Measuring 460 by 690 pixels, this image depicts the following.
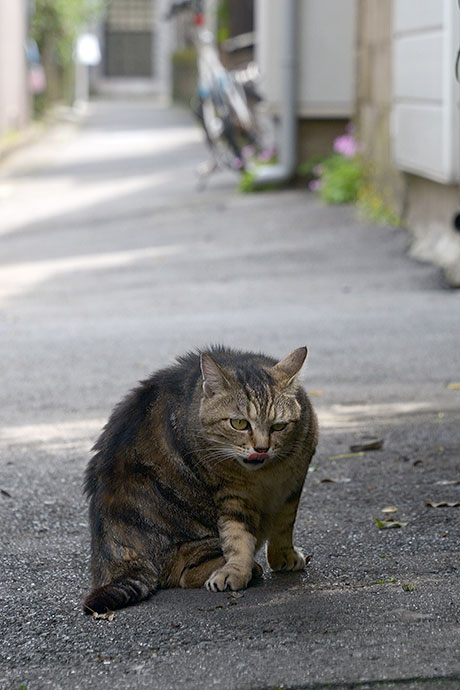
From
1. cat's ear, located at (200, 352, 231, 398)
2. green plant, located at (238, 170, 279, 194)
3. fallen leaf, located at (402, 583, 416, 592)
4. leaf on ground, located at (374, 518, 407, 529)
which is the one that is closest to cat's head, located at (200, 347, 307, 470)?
cat's ear, located at (200, 352, 231, 398)

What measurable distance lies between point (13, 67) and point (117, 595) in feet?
72.1

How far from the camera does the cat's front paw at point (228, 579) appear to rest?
3363 mm

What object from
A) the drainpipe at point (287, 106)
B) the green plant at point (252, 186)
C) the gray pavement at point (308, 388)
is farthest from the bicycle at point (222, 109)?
the gray pavement at point (308, 388)

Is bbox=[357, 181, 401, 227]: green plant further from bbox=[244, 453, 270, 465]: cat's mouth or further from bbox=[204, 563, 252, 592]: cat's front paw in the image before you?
bbox=[204, 563, 252, 592]: cat's front paw

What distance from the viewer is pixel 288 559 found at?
3625mm

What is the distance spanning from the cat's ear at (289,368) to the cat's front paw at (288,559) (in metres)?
0.53

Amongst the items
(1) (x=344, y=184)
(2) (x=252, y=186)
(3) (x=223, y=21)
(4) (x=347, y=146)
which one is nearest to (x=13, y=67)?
(3) (x=223, y=21)

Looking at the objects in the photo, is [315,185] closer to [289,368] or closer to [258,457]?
[289,368]

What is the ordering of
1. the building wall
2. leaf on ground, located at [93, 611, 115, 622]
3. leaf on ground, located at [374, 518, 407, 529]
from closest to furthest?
leaf on ground, located at [93, 611, 115, 622]
leaf on ground, located at [374, 518, 407, 529]
the building wall

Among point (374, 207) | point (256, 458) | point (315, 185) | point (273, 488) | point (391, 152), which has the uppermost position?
point (391, 152)

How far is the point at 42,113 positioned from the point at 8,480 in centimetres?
2622

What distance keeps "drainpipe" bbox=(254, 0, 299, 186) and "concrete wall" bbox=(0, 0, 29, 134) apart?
920 centimetres

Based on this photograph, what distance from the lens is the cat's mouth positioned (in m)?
3.37

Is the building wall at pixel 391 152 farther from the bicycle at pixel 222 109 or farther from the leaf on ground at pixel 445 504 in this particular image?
the leaf on ground at pixel 445 504
